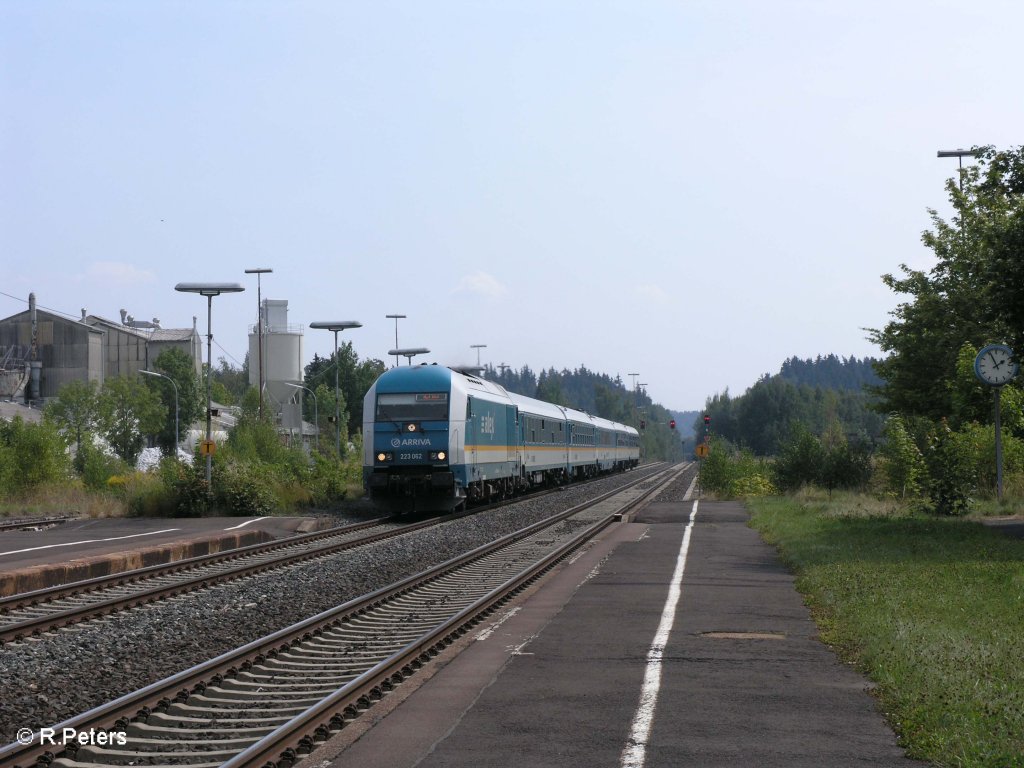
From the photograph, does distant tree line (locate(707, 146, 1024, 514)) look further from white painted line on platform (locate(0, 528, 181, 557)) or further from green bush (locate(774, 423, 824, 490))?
white painted line on platform (locate(0, 528, 181, 557))

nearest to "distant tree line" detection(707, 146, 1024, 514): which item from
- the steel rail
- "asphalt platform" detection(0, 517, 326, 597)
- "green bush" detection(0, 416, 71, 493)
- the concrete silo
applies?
"asphalt platform" detection(0, 517, 326, 597)

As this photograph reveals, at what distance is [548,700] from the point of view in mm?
8188

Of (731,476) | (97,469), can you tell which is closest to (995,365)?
(731,476)

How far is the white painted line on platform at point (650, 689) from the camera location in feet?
22.0

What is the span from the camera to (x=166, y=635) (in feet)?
38.8

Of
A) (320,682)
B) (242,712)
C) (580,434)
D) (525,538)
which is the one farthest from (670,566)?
(580,434)

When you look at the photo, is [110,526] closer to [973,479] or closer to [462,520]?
[462,520]

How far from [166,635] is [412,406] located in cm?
1817

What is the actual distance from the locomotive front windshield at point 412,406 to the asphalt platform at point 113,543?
3.43 meters

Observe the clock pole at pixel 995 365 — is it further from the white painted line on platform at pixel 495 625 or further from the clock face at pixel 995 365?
the white painted line on platform at pixel 495 625

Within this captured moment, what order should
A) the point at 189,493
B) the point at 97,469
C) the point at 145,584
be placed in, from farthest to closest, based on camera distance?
the point at 97,469, the point at 189,493, the point at 145,584

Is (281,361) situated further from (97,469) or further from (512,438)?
(512,438)

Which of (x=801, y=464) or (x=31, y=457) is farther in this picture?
(x=31, y=457)

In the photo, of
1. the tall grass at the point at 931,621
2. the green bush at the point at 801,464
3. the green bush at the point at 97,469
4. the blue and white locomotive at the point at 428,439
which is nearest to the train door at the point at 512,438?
the blue and white locomotive at the point at 428,439
